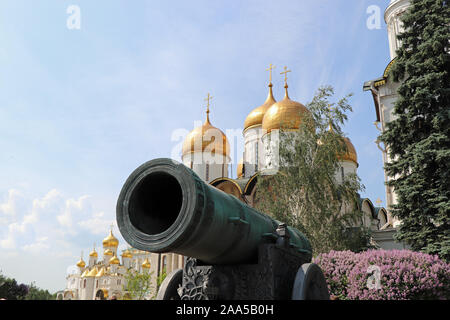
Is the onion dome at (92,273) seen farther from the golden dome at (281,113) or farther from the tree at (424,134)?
the tree at (424,134)

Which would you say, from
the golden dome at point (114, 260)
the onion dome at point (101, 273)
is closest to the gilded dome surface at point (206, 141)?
the golden dome at point (114, 260)

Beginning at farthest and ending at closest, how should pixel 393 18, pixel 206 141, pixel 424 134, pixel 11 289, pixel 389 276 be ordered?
pixel 206 141 < pixel 11 289 < pixel 393 18 < pixel 424 134 < pixel 389 276

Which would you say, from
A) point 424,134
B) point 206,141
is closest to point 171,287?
point 424,134

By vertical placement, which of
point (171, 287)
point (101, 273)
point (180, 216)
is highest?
point (180, 216)

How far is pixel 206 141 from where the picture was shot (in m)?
31.3

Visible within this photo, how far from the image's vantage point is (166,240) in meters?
3.12

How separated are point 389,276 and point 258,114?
2247cm

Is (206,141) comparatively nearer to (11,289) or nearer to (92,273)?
(11,289)

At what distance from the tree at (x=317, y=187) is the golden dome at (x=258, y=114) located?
581 inches

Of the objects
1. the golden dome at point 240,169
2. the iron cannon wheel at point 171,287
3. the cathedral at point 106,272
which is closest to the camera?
the iron cannon wheel at point 171,287

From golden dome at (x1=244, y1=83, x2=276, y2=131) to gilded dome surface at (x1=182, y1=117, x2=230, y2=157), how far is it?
2253mm

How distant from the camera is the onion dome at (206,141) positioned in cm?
3117
